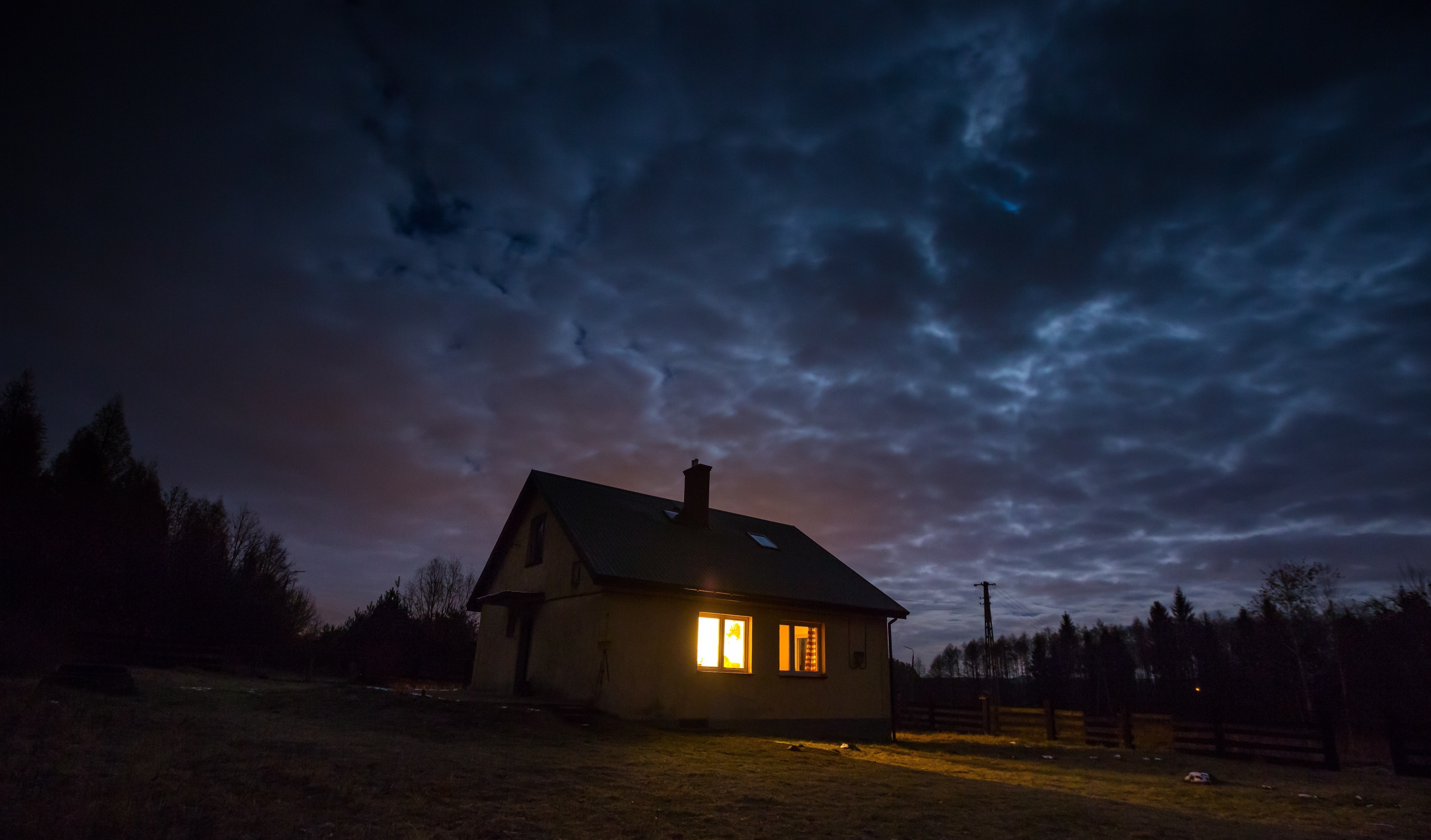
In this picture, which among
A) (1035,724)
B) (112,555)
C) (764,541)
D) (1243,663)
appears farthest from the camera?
(1243,663)

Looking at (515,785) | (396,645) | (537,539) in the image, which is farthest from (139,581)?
(515,785)

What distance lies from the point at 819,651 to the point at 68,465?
139 ft

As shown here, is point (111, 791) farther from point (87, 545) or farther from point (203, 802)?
point (87, 545)

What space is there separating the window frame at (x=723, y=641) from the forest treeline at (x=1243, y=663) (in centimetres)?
1278

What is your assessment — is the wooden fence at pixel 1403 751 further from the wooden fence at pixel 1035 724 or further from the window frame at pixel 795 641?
the window frame at pixel 795 641

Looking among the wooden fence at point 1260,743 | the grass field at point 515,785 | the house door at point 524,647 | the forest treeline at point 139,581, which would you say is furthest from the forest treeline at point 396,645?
the wooden fence at point 1260,743

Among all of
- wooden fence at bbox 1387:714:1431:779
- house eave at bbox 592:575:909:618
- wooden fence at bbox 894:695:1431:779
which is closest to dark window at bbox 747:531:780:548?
house eave at bbox 592:575:909:618

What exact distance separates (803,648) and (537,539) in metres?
8.22

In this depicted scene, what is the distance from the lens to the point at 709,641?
21016mm

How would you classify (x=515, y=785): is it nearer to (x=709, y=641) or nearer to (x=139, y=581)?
(x=709, y=641)

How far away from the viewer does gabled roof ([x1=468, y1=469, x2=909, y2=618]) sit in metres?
17.0

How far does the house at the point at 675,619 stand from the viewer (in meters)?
16.2

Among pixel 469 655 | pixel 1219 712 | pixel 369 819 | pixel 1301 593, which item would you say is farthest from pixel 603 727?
pixel 1301 593

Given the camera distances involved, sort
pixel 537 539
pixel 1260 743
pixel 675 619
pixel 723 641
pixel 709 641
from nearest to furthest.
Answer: pixel 675 619, pixel 1260 743, pixel 723 641, pixel 537 539, pixel 709 641
